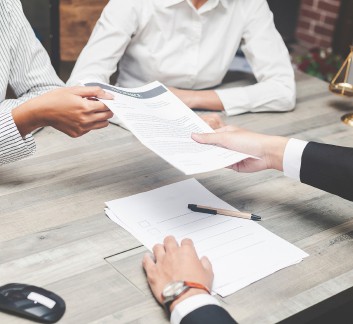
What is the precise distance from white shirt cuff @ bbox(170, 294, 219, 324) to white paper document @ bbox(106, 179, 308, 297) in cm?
6

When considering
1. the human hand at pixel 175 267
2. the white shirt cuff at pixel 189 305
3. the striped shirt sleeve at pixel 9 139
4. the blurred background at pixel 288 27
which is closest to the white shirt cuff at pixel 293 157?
the human hand at pixel 175 267

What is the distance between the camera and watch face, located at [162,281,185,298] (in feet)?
2.95

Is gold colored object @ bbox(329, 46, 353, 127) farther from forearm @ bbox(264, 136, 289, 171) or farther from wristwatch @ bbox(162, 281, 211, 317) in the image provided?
wristwatch @ bbox(162, 281, 211, 317)

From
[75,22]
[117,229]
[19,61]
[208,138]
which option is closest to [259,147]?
[208,138]

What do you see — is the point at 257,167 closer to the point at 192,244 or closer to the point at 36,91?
the point at 192,244

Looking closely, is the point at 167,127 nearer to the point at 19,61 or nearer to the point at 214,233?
the point at 214,233

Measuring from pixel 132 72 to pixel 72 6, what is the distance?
60 centimetres

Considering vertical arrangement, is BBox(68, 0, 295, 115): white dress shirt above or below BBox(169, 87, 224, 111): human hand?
above

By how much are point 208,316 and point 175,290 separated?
0.23ft

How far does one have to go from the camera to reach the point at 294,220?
1.21m

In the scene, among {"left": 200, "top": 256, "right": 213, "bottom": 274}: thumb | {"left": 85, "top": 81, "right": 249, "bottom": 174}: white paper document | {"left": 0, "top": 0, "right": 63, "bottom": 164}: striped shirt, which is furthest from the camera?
{"left": 0, "top": 0, "right": 63, "bottom": 164}: striped shirt

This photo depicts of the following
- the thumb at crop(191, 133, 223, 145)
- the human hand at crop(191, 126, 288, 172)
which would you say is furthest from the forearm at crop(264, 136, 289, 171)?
the thumb at crop(191, 133, 223, 145)

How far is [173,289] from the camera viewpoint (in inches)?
35.7

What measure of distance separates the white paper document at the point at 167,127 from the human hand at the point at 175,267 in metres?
0.14
